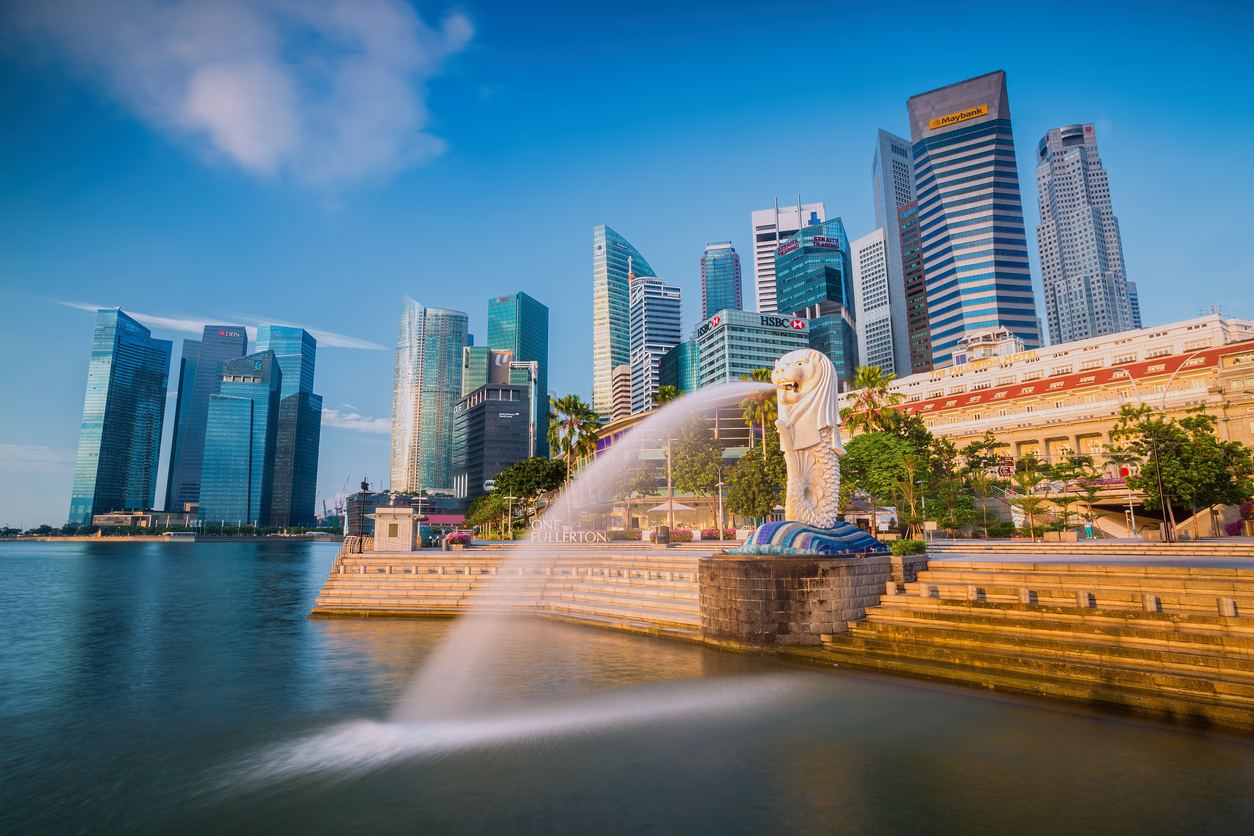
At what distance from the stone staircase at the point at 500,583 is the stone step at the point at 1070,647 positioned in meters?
7.79

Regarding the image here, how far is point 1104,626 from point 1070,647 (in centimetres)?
84

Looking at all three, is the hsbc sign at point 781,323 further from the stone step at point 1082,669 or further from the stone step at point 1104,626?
the stone step at point 1082,669

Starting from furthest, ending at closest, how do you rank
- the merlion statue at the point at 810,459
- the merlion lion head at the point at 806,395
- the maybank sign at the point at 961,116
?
the maybank sign at the point at 961,116 < the merlion lion head at the point at 806,395 < the merlion statue at the point at 810,459

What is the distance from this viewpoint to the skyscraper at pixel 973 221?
141625 millimetres

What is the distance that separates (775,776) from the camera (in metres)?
9.00

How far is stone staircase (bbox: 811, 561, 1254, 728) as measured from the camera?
1046cm

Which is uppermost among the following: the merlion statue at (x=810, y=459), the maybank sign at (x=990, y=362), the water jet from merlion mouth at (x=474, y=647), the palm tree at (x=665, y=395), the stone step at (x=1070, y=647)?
the maybank sign at (x=990, y=362)

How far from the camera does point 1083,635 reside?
1233 cm

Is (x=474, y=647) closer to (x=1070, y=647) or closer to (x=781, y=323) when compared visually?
(x=1070, y=647)

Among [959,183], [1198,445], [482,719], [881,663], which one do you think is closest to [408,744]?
[482,719]

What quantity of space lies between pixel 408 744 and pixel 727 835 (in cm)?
596

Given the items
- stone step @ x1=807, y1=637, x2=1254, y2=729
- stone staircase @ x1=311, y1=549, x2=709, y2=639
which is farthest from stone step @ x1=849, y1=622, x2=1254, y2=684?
stone staircase @ x1=311, y1=549, x2=709, y2=639

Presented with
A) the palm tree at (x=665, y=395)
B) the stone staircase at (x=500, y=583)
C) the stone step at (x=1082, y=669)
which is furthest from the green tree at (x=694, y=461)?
the stone step at (x=1082, y=669)

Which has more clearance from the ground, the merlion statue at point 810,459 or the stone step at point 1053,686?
the merlion statue at point 810,459
